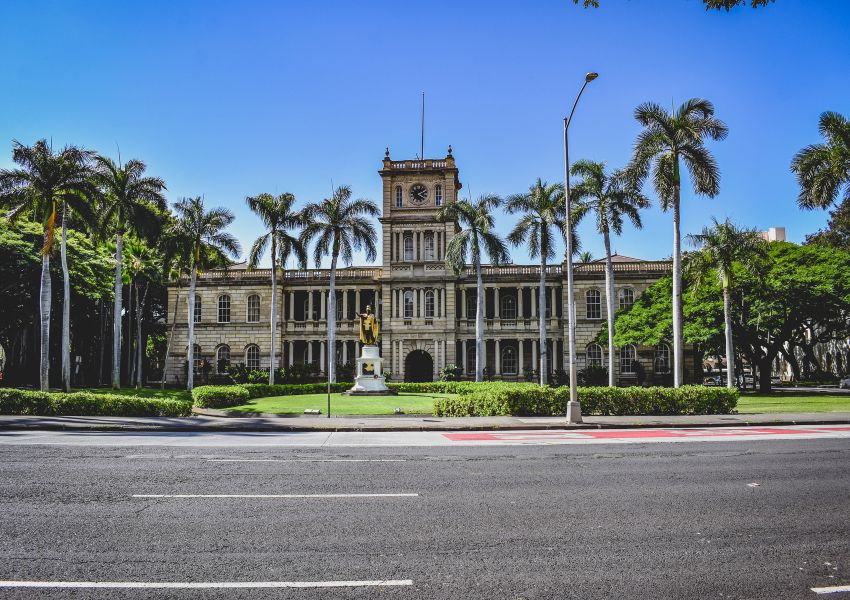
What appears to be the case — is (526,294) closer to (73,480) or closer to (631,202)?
(631,202)

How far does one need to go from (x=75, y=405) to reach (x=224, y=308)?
34.0m

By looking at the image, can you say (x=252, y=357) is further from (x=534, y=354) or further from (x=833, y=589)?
(x=833, y=589)

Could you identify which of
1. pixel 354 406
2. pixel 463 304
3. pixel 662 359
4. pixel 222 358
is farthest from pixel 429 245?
pixel 354 406

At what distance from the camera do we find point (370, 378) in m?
37.5

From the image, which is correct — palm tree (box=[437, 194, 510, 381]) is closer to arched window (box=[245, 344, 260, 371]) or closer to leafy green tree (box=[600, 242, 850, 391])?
leafy green tree (box=[600, 242, 850, 391])

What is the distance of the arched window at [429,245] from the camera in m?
51.9

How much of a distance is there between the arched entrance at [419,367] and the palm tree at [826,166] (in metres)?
31.4

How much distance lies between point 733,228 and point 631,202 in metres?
5.58

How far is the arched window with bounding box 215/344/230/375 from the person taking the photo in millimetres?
54531

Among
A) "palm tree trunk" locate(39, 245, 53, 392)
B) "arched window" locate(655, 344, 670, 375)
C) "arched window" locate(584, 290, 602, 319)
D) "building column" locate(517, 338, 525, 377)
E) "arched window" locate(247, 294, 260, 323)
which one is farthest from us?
"arched window" locate(247, 294, 260, 323)

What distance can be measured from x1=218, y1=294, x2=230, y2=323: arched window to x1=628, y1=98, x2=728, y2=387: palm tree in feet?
126

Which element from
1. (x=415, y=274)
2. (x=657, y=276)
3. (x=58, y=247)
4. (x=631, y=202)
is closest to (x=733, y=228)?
(x=631, y=202)

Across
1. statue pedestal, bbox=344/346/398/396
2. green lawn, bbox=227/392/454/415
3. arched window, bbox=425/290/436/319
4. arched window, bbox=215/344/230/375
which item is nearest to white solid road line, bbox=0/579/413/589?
green lawn, bbox=227/392/454/415

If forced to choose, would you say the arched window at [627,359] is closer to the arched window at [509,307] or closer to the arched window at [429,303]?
the arched window at [509,307]
